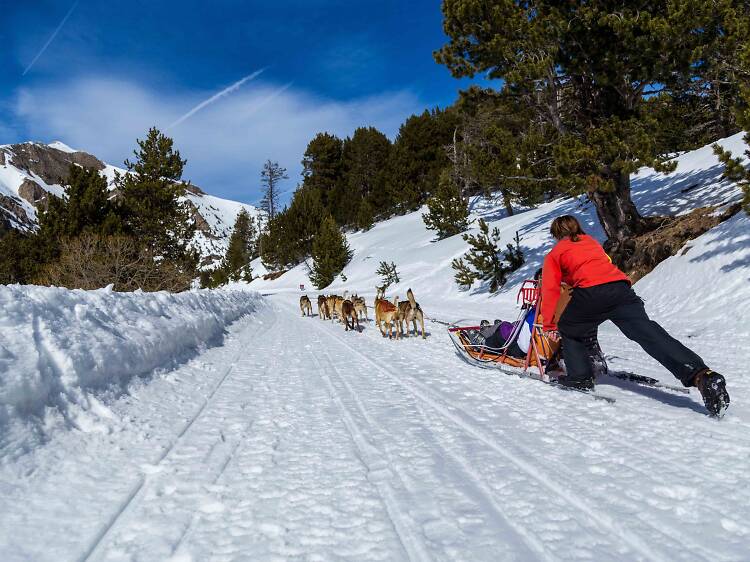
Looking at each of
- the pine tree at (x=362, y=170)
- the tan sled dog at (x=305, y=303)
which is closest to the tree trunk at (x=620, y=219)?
the tan sled dog at (x=305, y=303)

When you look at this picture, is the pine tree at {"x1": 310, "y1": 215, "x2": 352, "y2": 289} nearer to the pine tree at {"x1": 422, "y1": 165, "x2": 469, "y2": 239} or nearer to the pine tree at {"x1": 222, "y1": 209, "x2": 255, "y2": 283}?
the pine tree at {"x1": 422, "y1": 165, "x2": 469, "y2": 239}

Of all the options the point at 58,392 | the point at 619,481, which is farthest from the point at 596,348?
the point at 58,392

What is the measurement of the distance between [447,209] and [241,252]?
2075 inches

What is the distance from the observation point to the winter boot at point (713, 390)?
3.27 metres

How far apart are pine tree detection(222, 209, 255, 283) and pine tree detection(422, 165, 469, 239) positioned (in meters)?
39.3

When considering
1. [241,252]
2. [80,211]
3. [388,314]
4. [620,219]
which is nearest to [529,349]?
[388,314]

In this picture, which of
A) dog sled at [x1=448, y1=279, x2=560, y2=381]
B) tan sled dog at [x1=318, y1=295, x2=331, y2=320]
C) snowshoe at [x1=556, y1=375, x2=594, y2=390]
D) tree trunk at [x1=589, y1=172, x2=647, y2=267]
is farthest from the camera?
tan sled dog at [x1=318, y1=295, x2=331, y2=320]

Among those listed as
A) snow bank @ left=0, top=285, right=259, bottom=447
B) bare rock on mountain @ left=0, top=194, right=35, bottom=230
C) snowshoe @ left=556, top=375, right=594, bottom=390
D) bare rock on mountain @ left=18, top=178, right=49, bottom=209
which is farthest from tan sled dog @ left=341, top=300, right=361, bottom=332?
bare rock on mountain @ left=18, top=178, right=49, bottom=209

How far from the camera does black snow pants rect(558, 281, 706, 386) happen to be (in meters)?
3.46

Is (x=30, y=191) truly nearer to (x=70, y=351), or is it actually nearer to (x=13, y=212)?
(x=13, y=212)

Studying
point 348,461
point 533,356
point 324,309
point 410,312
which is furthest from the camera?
point 324,309

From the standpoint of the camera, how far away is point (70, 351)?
3867 mm

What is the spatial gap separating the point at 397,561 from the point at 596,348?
145 inches

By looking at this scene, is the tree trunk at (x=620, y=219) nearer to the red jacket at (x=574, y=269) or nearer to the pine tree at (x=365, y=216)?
the red jacket at (x=574, y=269)
